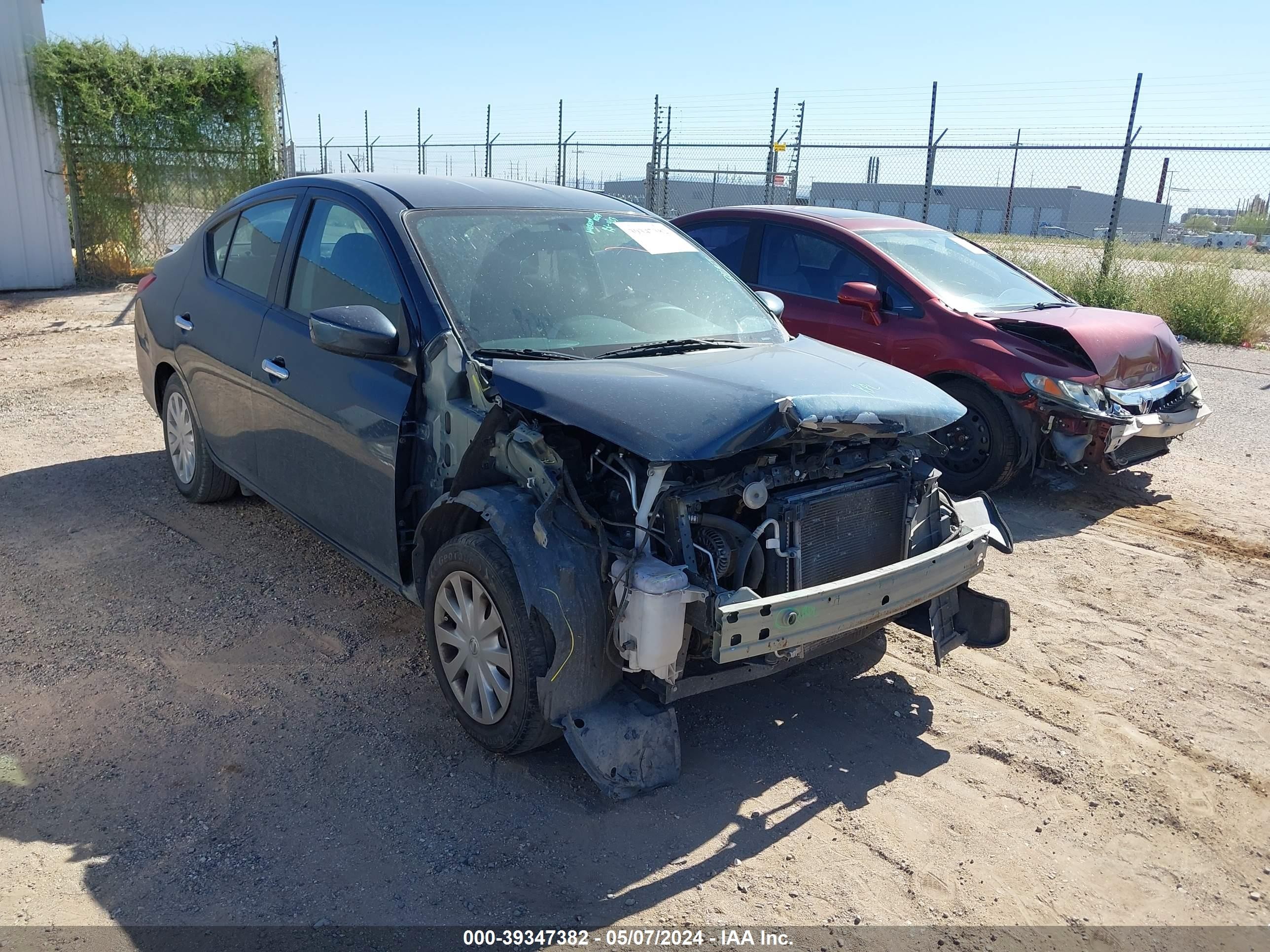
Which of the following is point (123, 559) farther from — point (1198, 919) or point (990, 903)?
point (1198, 919)

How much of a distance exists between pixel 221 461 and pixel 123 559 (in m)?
0.67

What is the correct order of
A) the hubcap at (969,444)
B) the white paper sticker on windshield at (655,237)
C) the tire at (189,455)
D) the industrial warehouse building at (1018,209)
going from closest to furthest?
the white paper sticker on windshield at (655,237), the tire at (189,455), the hubcap at (969,444), the industrial warehouse building at (1018,209)

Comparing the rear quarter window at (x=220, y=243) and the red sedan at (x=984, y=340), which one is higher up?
the rear quarter window at (x=220, y=243)

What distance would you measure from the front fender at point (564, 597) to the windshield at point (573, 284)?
0.76 metres

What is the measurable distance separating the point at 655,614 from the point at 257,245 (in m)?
3.07

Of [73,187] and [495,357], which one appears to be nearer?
[495,357]

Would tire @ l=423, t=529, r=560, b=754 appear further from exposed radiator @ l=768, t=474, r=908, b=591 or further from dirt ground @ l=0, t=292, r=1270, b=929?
exposed radiator @ l=768, t=474, r=908, b=591

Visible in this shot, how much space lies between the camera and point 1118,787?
343 centimetres

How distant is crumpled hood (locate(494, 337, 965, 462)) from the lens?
301 centimetres

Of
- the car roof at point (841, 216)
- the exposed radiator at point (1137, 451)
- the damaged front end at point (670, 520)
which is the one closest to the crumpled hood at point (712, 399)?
the damaged front end at point (670, 520)

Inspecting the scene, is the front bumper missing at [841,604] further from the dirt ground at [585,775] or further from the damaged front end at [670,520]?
the dirt ground at [585,775]

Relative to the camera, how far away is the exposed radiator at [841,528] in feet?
10.8

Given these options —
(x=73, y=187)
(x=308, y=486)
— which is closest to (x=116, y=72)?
(x=73, y=187)

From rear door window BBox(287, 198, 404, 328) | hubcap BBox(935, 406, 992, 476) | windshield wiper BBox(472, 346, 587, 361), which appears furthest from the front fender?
hubcap BBox(935, 406, 992, 476)
